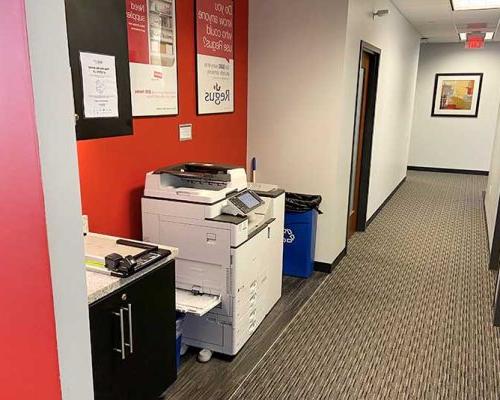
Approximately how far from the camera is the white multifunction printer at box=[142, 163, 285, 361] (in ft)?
7.92


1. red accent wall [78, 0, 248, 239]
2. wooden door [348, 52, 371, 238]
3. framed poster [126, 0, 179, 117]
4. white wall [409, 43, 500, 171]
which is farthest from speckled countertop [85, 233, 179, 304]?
white wall [409, 43, 500, 171]

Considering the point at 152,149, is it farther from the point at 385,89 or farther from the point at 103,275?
the point at 385,89

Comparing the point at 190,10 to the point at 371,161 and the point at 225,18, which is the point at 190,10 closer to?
the point at 225,18

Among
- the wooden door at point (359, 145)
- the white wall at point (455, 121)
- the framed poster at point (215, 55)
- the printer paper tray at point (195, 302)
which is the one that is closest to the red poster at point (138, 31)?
the framed poster at point (215, 55)

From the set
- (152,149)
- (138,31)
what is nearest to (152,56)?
(138,31)

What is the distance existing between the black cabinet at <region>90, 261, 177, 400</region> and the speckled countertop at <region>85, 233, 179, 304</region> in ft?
0.07

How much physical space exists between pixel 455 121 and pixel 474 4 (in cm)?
437

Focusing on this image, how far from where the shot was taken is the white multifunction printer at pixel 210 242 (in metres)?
2.41

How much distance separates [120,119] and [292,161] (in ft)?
6.91

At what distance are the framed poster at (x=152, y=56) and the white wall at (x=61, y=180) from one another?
1.51 m

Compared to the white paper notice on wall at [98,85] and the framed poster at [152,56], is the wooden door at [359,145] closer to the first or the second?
the framed poster at [152,56]

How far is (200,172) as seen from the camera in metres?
2.68

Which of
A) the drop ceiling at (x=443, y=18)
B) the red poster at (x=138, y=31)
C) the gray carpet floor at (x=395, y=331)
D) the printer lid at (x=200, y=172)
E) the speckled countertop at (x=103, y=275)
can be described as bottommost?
the gray carpet floor at (x=395, y=331)

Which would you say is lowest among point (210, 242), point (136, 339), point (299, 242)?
point (299, 242)
